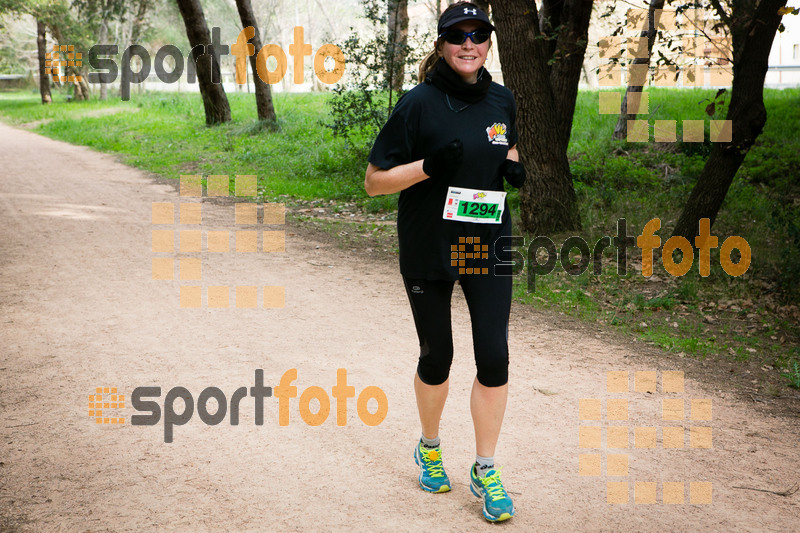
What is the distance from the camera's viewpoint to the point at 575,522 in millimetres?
3539

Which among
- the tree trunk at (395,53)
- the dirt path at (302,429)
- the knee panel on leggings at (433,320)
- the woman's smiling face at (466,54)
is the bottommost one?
the dirt path at (302,429)

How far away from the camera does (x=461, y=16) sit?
3.30 meters

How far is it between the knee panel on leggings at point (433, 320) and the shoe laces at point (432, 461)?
42 cm

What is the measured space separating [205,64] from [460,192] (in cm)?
2062

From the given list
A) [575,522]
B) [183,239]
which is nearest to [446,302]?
[575,522]

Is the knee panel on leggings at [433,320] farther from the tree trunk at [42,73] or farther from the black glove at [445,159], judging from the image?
the tree trunk at [42,73]

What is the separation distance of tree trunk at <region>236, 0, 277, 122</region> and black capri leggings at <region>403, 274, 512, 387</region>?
57.3ft

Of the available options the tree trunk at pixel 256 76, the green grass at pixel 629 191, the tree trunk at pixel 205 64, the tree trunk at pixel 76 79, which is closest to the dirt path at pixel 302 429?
the green grass at pixel 629 191

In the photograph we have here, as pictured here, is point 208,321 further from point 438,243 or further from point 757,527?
point 757,527

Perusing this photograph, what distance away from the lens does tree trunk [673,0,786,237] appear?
8047 mm

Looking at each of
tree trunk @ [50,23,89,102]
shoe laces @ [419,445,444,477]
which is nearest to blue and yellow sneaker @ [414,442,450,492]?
shoe laces @ [419,445,444,477]

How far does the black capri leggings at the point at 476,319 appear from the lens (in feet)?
11.3

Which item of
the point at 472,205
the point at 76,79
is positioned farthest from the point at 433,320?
the point at 76,79

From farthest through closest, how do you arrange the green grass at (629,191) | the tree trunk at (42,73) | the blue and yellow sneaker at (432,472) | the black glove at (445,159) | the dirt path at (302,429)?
the tree trunk at (42,73)
the green grass at (629,191)
the blue and yellow sneaker at (432,472)
the dirt path at (302,429)
the black glove at (445,159)
